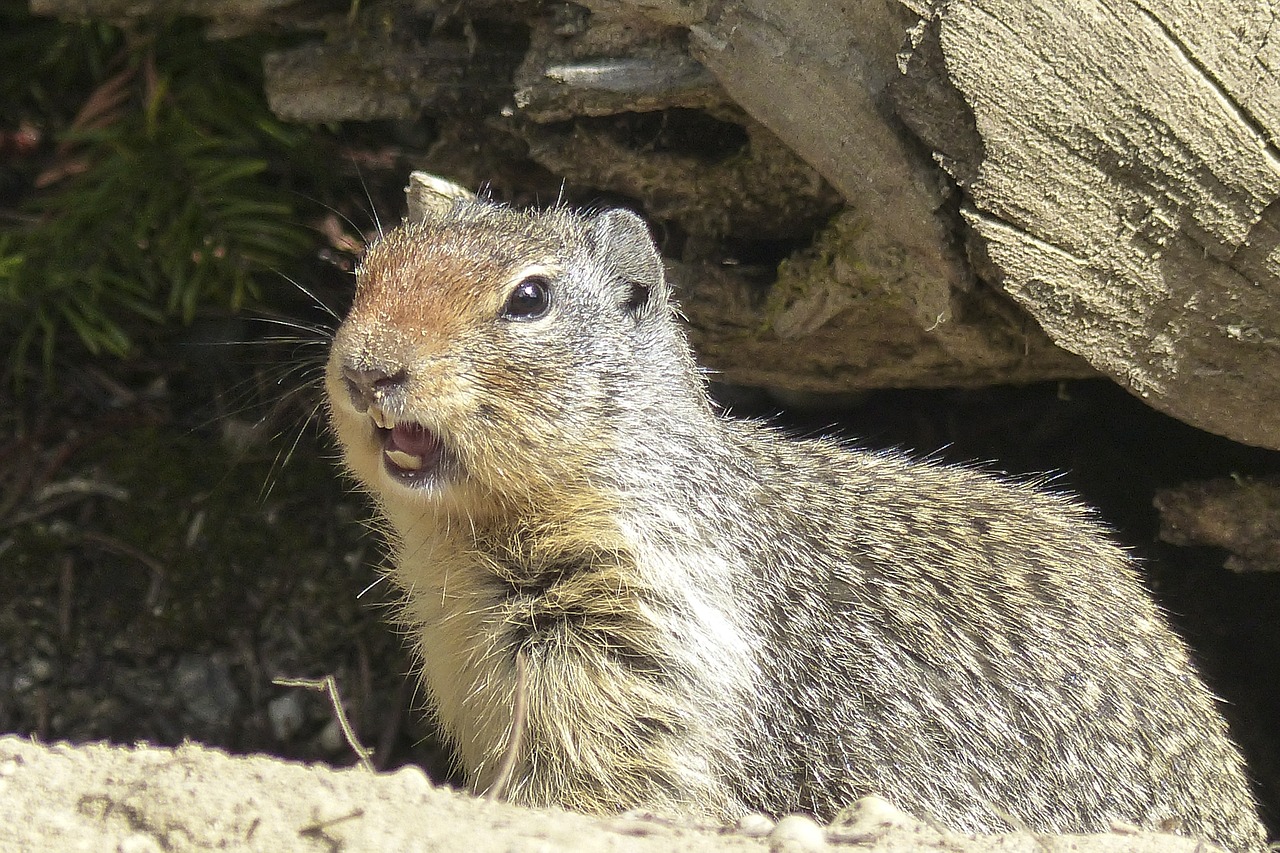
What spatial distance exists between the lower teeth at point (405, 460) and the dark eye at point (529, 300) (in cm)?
42

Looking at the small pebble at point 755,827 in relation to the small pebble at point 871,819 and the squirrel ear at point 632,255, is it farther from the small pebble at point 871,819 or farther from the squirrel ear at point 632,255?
the squirrel ear at point 632,255

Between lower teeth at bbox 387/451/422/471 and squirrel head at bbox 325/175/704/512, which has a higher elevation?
squirrel head at bbox 325/175/704/512

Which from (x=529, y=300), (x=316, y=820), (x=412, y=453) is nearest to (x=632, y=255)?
(x=529, y=300)

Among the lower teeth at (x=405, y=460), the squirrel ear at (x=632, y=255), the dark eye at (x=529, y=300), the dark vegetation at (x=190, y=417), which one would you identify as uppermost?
the squirrel ear at (x=632, y=255)

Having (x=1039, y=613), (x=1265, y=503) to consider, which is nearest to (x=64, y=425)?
(x=1039, y=613)

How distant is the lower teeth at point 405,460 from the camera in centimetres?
310

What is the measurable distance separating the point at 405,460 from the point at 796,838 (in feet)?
4.27

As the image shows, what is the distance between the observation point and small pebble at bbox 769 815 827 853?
7.78ft

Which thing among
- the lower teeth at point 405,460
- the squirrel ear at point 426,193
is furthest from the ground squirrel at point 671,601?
the squirrel ear at point 426,193

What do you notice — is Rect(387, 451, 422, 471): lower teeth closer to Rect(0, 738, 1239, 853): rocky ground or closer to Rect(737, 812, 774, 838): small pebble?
Rect(0, 738, 1239, 853): rocky ground

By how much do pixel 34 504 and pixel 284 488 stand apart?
1.02 meters

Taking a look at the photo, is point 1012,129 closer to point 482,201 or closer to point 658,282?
point 658,282

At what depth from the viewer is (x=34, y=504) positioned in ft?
17.5

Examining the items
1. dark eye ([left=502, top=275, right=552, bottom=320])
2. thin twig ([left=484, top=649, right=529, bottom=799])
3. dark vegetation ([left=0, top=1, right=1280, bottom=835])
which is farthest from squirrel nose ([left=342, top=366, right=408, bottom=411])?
dark vegetation ([left=0, top=1, right=1280, bottom=835])
